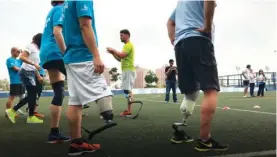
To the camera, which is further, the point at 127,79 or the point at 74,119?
the point at 127,79

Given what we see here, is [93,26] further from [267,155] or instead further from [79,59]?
[267,155]

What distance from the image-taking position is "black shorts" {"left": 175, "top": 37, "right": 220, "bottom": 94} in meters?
2.97

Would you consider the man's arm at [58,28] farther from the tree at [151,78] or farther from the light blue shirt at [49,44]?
the tree at [151,78]

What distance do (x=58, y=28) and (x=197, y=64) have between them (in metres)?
1.62

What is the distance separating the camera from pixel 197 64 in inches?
119

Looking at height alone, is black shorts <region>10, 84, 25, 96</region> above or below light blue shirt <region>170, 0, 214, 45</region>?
below

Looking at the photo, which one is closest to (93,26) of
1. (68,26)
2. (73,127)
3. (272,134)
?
(68,26)

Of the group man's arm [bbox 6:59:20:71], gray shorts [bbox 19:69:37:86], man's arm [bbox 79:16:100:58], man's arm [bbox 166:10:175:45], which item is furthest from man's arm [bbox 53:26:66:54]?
man's arm [bbox 6:59:20:71]

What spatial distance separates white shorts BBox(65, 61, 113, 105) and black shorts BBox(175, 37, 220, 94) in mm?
870

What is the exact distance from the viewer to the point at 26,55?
5461 mm

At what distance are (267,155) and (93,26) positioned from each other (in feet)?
6.32

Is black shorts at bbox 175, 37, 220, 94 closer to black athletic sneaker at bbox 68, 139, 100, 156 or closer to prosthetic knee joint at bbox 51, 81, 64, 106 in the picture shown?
black athletic sneaker at bbox 68, 139, 100, 156

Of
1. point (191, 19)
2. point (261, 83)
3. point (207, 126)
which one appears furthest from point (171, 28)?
point (261, 83)

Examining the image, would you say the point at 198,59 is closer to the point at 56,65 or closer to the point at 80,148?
the point at 80,148
